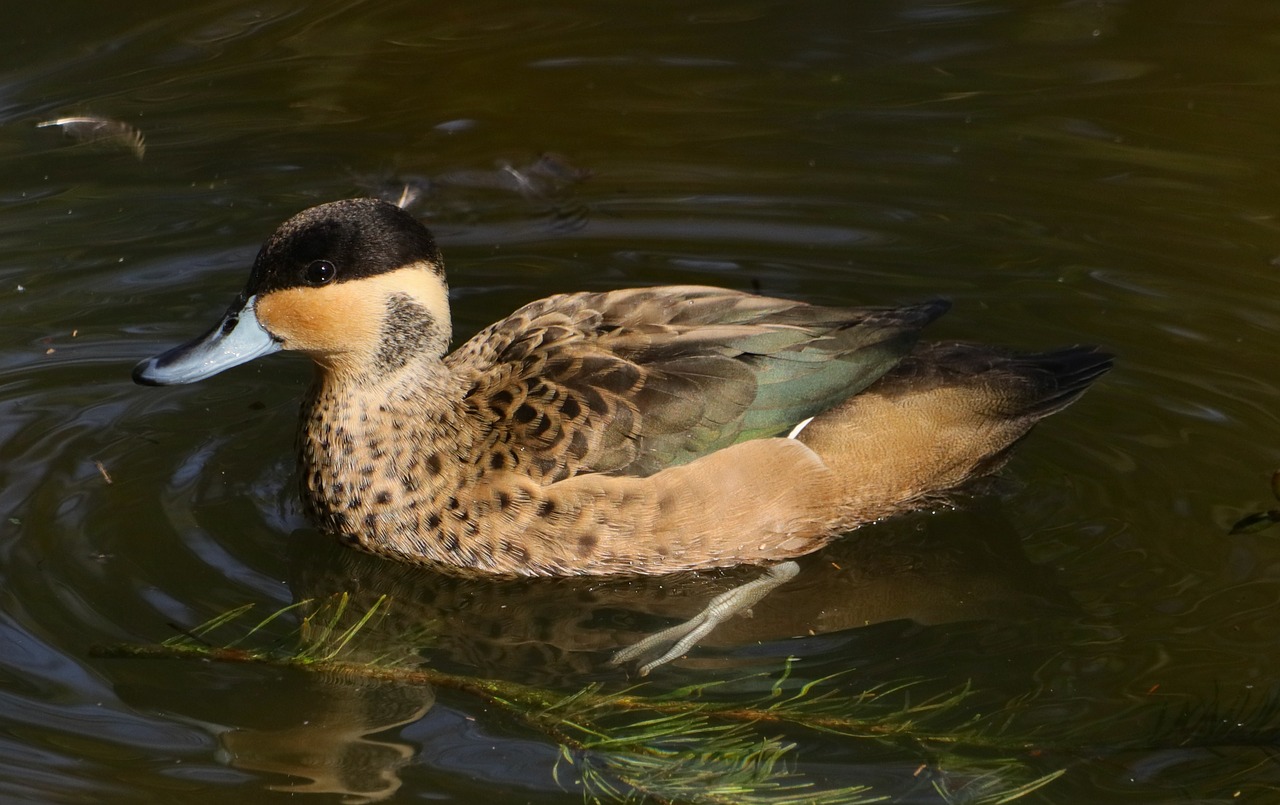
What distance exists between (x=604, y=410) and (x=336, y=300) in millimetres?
1016

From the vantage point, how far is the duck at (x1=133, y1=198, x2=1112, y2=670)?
5379 millimetres

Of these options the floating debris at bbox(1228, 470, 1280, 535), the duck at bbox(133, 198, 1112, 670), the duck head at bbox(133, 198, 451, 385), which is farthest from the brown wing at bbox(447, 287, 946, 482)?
the floating debris at bbox(1228, 470, 1280, 535)

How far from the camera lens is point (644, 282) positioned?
738 cm

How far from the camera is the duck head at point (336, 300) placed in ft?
17.7

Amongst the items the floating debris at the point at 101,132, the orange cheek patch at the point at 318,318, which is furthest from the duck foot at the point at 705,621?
the floating debris at the point at 101,132

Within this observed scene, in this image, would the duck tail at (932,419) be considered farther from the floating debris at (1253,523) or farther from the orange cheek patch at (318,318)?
the orange cheek patch at (318,318)

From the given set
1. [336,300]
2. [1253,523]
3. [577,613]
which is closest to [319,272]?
[336,300]

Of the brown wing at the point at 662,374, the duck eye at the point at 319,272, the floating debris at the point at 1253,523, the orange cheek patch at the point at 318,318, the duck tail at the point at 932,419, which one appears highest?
the duck eye at the point at 319,272

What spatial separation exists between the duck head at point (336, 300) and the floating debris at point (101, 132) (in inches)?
127

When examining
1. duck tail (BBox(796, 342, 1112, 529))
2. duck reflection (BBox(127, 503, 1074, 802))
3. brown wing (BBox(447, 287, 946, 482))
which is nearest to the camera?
duck reflection (BBox(127, 503, 1074, 802))

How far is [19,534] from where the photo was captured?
5535 mm

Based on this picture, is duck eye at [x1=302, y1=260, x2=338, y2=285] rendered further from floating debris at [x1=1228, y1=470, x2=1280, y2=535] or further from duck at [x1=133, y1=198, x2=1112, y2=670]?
floating debris at [x1=1228, y1=470, x2=1280, y2=535]

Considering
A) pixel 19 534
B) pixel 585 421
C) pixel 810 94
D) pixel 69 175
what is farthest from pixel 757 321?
pixel 69 175

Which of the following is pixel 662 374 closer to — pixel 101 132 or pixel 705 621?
pixel 705 621
